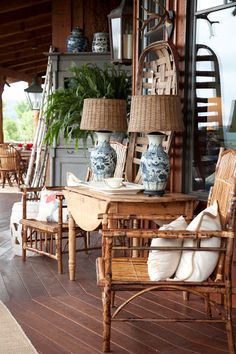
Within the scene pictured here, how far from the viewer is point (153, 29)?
3.75 meters

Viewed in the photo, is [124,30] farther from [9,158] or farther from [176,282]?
[9,158]

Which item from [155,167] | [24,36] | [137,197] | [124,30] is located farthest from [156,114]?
[24,36]

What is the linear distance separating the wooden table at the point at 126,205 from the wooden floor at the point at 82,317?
1.49 feet

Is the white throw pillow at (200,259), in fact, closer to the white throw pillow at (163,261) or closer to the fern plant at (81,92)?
the white throw pillow at (163,261)

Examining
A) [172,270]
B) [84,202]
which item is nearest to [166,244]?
[172,270]

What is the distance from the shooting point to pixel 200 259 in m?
2.39

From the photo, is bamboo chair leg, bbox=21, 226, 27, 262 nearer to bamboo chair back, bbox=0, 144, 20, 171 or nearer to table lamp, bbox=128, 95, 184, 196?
table lamp, bbox=128, 95, 184, 196

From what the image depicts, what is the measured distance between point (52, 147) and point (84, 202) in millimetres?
3221

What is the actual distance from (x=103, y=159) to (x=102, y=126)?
0.73 ft

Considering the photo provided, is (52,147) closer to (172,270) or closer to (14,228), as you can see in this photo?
(14,228)

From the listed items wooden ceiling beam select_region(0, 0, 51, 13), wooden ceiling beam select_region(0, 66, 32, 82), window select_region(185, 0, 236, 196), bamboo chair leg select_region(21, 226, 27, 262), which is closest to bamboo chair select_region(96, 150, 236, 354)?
window select_region(185, 0, 236, 196)

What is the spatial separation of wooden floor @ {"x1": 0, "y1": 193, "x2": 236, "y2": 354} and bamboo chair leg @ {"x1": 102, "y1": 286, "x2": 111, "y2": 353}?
57 millimetres

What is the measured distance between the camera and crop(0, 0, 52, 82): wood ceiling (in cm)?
770

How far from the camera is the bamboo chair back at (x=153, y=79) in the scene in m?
3.42
